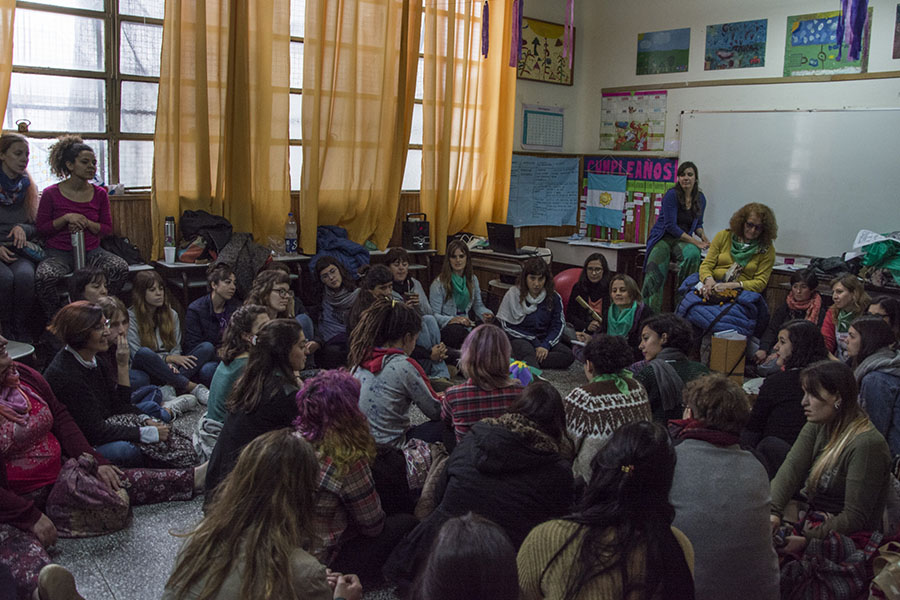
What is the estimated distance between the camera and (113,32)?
5.38m

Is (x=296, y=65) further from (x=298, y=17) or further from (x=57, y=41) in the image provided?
(x=57, y=41)

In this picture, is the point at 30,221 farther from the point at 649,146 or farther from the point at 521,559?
the point at 649,146

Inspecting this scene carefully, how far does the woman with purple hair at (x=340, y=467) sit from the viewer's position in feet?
8.05

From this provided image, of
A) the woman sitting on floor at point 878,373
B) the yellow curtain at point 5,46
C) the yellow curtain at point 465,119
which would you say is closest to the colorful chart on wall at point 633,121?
the yellow curtain at point 465,119

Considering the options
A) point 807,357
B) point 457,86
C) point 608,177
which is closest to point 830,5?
point 608,177

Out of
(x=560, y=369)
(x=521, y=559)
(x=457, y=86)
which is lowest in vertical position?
(x=560, y=369)

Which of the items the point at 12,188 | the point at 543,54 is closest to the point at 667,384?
the point at 12,188

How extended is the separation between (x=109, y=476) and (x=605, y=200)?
5.90 meters

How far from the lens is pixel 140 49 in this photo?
550cm

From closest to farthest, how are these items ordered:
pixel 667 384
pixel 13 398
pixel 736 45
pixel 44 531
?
1. pixel 44 531
2. pixel 13 398
3. pixel 667 384
4. pixel 736 45

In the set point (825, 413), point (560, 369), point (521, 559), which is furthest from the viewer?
point (560, 369)

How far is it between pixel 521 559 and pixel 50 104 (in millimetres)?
4839

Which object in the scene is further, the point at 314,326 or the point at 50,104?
the point at 314,326

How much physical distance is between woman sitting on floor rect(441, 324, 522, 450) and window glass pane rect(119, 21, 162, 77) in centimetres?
370
